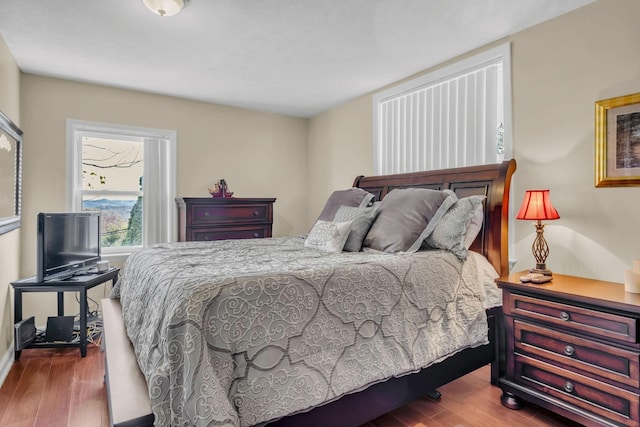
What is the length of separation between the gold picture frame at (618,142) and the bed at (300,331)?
0.70 m

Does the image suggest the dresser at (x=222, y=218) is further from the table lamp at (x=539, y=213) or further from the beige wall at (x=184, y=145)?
the table lamp at (x=539, y=213)

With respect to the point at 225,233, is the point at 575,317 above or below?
below

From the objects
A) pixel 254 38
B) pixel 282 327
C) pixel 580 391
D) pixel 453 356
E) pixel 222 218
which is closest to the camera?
pixel 282 327

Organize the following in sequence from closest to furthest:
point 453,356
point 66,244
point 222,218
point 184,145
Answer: point 453,356, point 66,244, point 222,218, point 184,145

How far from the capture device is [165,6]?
2.15 m

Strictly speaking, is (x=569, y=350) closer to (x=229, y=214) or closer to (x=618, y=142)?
(x=618, y=142)

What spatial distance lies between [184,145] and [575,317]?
157 inches

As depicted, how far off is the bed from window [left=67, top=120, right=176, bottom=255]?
188 centimetres

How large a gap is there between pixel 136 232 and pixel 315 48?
284 centimetres

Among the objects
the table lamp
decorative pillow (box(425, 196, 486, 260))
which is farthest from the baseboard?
the table lamp

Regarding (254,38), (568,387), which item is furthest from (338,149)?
(568,387)

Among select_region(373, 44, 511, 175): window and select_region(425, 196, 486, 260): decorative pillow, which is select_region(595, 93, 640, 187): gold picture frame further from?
select_region(425, 196, 486, 260): decorative pillow

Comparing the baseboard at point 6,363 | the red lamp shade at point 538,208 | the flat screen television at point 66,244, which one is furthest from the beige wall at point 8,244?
the red lamp shade at point 538,208

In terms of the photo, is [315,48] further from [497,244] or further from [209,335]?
[209,335]
